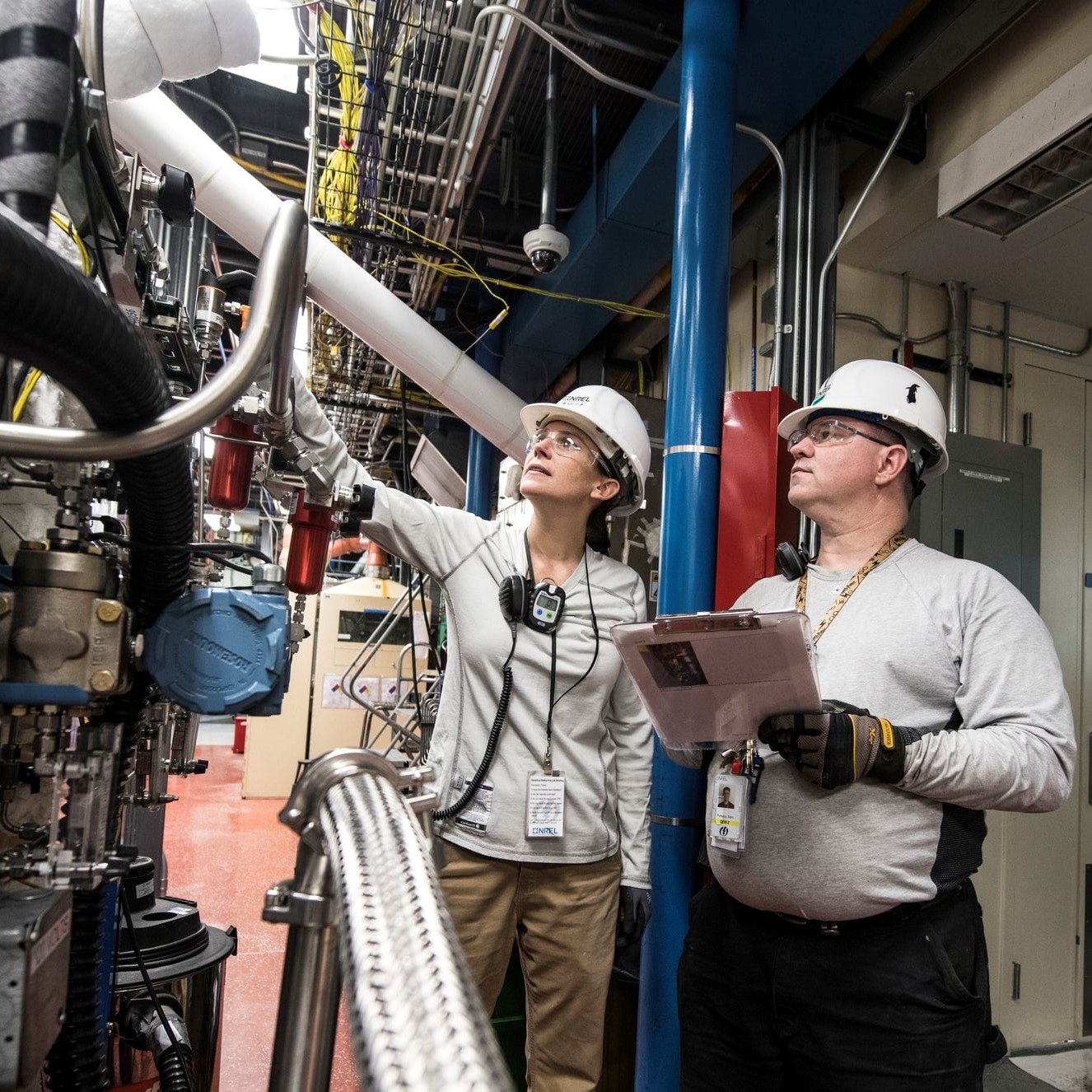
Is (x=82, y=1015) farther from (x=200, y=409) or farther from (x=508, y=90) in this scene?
(x=508, y=90)

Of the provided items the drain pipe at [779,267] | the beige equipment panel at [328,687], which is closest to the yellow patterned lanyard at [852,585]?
the drain pipe at [779,267]

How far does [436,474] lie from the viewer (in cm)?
357

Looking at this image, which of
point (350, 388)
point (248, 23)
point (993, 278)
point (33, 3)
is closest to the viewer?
point (33, 3)

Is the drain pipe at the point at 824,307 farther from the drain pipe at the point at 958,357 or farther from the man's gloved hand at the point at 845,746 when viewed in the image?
the man's gloved hand at the point at 845,746

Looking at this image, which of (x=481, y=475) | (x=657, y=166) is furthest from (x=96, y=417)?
(x=481, y=475)

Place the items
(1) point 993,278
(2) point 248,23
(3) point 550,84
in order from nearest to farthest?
(2) point 248,23 < (3) point 550,84 < (1) point 993,278

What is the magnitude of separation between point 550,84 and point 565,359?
5.46ft

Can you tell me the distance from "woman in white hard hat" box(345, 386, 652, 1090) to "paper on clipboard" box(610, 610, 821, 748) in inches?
12.3

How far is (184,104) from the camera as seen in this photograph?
3.20 metres

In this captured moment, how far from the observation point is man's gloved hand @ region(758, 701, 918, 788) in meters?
1.11

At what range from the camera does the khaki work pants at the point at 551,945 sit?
149cm

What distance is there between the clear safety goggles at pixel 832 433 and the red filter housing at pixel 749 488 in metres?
0.34

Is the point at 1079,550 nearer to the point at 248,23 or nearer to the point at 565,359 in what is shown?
the point at 565,359

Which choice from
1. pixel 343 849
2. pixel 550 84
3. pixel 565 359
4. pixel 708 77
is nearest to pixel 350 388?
pixel 565 359
